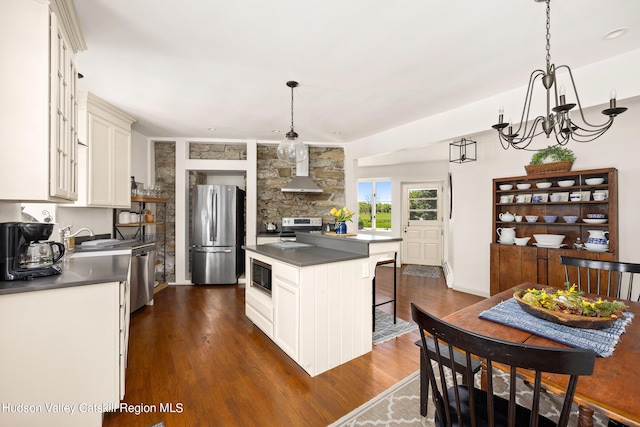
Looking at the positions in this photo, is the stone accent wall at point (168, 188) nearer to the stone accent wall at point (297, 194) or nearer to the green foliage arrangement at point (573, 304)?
the stone accent wall at point (297, 194)

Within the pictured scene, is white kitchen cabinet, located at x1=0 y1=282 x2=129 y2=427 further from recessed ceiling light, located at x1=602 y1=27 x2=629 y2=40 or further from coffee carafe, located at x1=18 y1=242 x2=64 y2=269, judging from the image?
recessed ceiling light, located at x1=602 y1=27 x2=629 y2=40

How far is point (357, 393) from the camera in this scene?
197 centimetres

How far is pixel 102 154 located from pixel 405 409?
154 inches

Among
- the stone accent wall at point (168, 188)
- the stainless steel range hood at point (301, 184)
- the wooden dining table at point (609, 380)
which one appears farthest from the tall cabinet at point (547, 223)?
the stone accent wall at point (168, 188)

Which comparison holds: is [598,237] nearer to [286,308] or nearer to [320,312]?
[320,312]

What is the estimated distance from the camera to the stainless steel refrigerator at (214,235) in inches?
184

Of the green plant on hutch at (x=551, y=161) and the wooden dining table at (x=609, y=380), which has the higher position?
the green plant on hutch at (x=551, y=161)

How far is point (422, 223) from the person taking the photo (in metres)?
6.83

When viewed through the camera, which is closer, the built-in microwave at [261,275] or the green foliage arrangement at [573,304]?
the green foliage arrangement at [573,304]

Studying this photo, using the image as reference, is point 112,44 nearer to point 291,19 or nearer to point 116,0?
point 116,0

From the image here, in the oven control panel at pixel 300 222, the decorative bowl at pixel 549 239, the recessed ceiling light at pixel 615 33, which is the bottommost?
the decorative bowl at pixel 549 239

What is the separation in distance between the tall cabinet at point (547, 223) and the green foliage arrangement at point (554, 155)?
18 cm

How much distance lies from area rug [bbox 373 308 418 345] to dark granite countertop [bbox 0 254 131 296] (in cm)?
224

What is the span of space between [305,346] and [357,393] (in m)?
0.48
